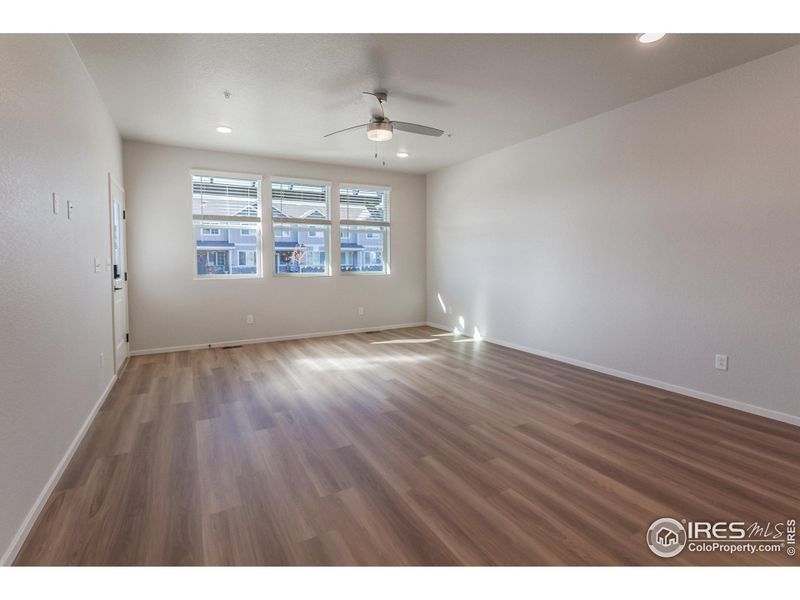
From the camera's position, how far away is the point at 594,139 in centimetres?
409

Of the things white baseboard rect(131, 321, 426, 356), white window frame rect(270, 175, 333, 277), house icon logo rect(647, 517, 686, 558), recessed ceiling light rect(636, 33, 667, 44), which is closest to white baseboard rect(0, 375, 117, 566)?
white baseboard rect(131, 321, 426, 356)

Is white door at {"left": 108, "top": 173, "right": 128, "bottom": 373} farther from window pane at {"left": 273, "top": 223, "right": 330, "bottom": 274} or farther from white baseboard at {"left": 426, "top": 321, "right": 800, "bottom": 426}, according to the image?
white baseboard at {"left": 426, "top": 321, "right": 800, "bottom": 426}

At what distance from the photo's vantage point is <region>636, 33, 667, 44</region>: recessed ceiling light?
254 centimetres

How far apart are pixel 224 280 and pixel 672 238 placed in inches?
209

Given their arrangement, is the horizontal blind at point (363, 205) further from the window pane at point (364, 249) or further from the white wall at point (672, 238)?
the white wall at point (672, 238)

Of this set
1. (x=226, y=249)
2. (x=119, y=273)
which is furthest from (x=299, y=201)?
(x=119, y=273)

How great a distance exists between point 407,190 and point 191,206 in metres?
3.41

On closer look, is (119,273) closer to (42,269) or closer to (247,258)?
(247,258)

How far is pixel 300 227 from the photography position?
5.98 metres

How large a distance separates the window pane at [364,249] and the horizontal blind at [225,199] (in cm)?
142
